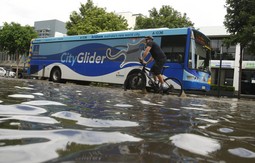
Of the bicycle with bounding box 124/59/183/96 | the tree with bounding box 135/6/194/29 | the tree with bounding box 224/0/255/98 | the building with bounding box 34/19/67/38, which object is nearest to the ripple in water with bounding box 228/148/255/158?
the bicycle with bounding box 124/59/183/96

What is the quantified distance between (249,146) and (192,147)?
0.56m

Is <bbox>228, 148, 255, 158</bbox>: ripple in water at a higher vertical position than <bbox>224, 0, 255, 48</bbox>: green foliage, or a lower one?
lower

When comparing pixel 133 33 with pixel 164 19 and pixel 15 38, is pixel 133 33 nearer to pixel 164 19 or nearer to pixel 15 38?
pixel 164 19

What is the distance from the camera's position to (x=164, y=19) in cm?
2995

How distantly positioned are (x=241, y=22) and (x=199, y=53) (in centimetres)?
781

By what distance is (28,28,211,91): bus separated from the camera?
1304 centimetres

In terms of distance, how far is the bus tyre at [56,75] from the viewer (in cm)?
1823

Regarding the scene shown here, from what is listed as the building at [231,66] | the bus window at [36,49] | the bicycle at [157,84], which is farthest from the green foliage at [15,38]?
the bicycle at [157,84]

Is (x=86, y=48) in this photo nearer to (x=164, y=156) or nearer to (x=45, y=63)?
(x=45, y=63)

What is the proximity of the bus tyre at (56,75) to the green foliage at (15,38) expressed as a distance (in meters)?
25.6

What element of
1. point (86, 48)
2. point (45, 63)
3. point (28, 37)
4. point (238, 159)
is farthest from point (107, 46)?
point (28, 37)

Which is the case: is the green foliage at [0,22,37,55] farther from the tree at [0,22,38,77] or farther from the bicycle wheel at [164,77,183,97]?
the bicycle wheel at [164,77,183,97]

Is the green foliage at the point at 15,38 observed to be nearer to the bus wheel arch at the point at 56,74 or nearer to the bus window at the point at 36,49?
the bus window at the point at 36,49

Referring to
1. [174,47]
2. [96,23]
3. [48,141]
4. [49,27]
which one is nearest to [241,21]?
[174,47]
